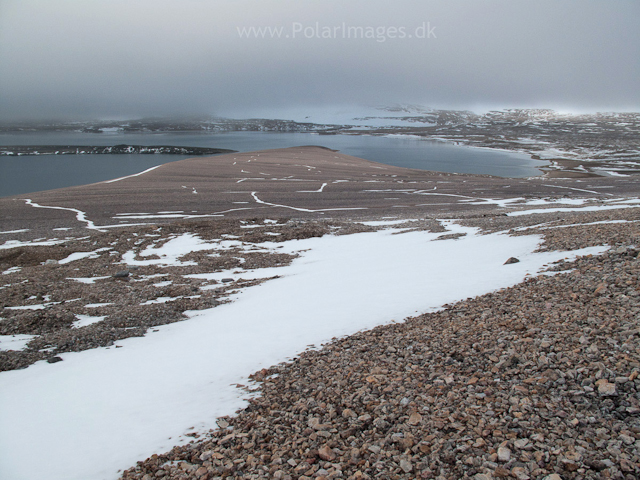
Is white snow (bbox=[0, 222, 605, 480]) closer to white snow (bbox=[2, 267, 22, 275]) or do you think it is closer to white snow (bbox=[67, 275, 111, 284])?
white snow (bbox=[67, 275, 111, 284])

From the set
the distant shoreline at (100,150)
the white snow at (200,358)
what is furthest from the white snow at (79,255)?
the distant shoreline at (100,150)

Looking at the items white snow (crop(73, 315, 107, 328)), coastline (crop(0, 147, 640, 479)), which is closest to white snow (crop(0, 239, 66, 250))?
coastline (crop(0, 147, 640, 479))

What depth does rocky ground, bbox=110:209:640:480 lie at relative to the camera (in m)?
3.21

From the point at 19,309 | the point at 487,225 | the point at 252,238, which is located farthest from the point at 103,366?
the point at 487,225

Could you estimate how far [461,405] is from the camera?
3947 millimetres

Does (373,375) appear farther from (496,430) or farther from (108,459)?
(108,459)

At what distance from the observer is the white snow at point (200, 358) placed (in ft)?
15.0

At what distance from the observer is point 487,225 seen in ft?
53.5

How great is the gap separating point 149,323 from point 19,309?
3949mm

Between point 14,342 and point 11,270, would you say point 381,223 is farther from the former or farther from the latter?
point 14,342

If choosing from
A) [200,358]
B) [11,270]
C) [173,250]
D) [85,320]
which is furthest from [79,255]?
[200,358]

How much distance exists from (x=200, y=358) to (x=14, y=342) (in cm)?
434

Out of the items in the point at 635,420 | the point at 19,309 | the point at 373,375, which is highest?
the point at 635,420

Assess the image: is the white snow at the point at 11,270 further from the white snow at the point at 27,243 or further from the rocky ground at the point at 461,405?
the rocky ground at the point at 461,405
